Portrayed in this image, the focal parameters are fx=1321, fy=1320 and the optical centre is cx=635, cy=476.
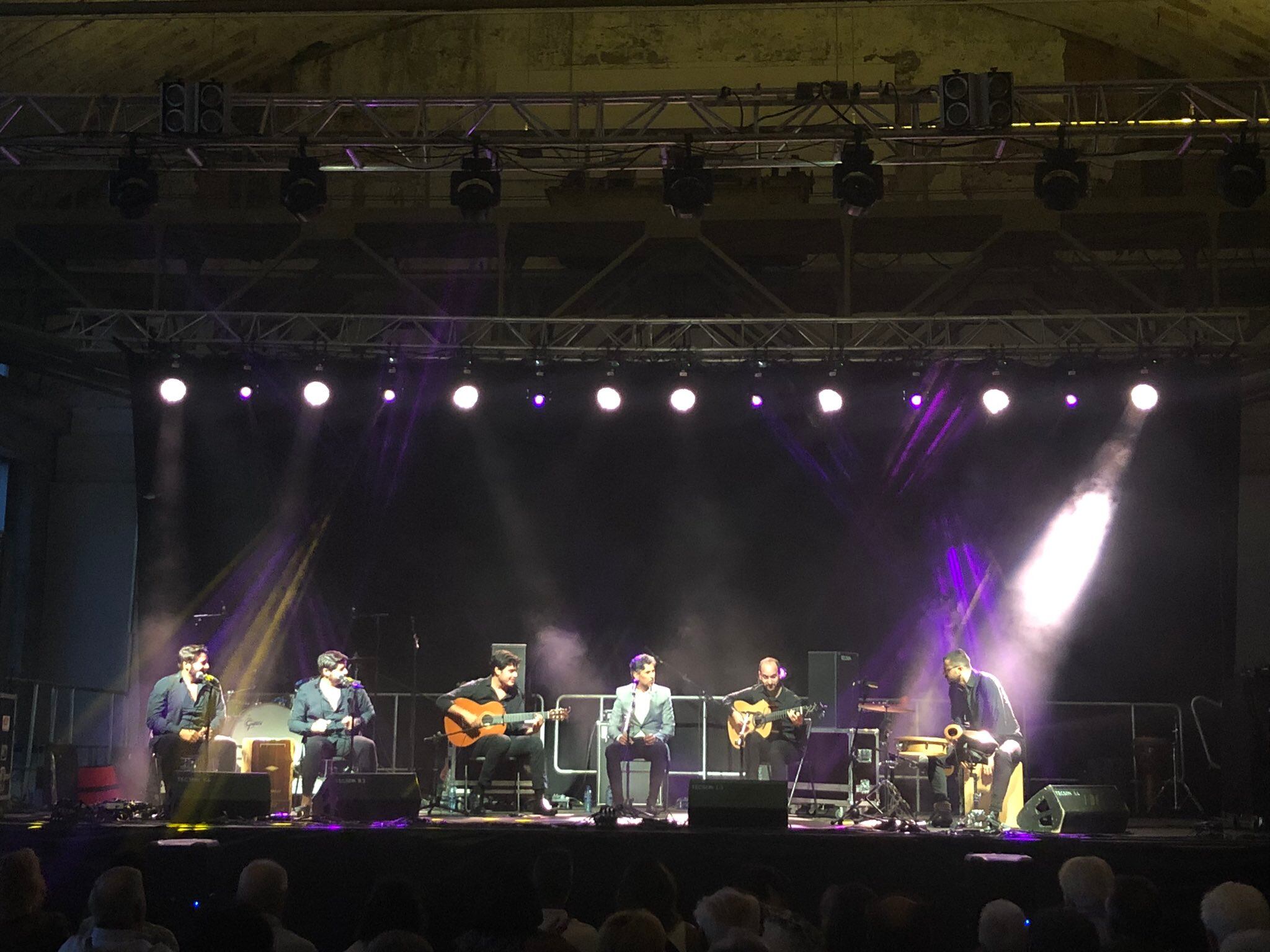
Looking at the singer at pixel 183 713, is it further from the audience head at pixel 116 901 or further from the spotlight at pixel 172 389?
the audience head at pixel 116 901

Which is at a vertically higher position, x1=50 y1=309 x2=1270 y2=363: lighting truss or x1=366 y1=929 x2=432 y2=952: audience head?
x1=50 y1=309 x2=1270 y2=363: lighting truss

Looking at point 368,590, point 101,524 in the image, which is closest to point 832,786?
point 368,590

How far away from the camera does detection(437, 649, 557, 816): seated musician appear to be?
1078cm

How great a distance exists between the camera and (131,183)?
9.83m

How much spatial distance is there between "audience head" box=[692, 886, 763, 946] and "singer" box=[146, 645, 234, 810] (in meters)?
6.85

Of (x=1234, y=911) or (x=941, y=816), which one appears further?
(x=941, y=816)

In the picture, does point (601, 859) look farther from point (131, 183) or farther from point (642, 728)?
point (131, 183)

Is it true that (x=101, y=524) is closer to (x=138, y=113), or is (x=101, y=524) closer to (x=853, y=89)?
(x=138, y=113)

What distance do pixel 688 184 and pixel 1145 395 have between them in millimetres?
5298

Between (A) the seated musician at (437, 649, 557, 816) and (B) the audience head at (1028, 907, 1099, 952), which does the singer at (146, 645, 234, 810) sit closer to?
(A) the seated musician at (437, 649, 557, 816)

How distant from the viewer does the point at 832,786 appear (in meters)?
11.5

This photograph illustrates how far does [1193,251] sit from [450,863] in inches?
396

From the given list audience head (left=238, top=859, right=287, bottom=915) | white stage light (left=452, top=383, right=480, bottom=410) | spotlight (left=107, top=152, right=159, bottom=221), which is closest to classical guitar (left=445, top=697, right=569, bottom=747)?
white stage light (left=452, top=383, right=480, bottom=410)

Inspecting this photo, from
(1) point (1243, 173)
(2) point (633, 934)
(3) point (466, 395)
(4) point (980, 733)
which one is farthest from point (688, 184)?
(2) point (633, 934)
